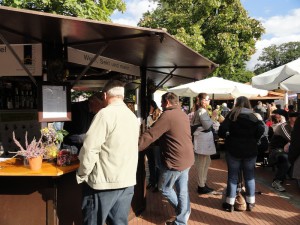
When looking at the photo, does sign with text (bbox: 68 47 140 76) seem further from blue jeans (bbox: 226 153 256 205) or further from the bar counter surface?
blue jeans (bbox: 226 153 256 205)

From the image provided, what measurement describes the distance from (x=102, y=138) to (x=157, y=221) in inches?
97.9

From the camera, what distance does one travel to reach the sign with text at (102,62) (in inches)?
185

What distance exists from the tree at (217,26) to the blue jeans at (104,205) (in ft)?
50.7

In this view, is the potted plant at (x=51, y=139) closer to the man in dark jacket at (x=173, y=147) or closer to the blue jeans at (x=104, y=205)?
the blue jeans at (x=104, y=205)

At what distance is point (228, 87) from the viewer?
1032 cm

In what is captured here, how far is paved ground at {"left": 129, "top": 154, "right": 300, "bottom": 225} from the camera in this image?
490 cm

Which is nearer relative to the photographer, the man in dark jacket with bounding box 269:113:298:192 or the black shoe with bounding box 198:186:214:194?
the black shoe with bounding box 198:186:214:194

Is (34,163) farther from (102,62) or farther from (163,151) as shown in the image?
(102,62)

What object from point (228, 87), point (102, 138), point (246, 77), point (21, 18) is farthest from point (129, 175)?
point (246, 77)

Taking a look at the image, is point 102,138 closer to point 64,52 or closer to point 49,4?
point 64,52

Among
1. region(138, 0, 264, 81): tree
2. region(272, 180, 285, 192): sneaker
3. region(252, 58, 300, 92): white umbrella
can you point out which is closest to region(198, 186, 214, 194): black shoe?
region(272, 180, 285, 192): sneaker

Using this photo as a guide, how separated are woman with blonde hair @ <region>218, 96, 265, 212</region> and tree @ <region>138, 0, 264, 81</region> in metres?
13.0

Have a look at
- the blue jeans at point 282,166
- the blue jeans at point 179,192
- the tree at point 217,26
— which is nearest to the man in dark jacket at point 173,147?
the blue jeans at point 179,192

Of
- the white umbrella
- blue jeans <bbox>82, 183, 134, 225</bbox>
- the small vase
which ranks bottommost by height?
blue jeans <bbox>82, 183, 134, 225</bbox>
